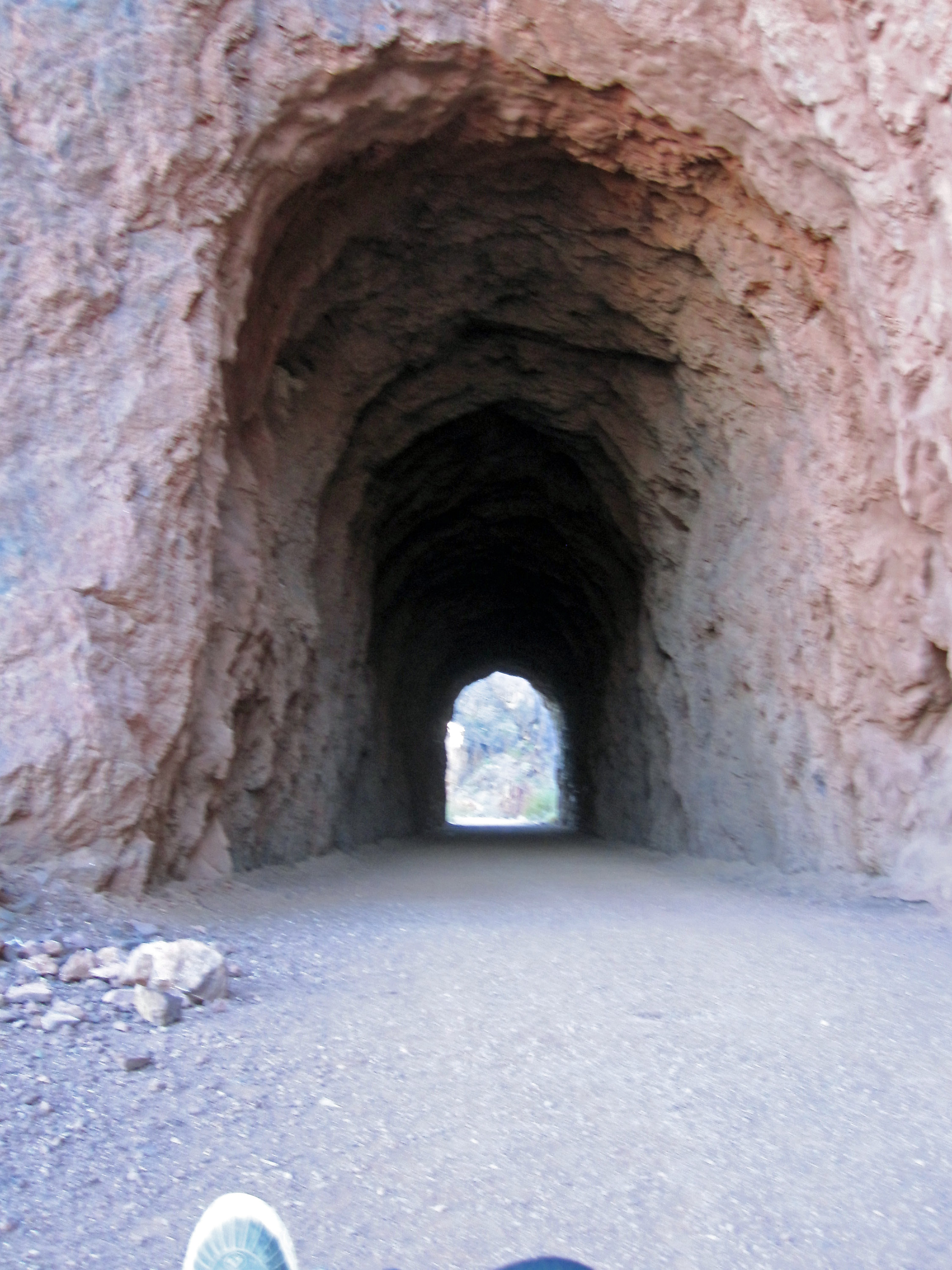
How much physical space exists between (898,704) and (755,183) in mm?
3445

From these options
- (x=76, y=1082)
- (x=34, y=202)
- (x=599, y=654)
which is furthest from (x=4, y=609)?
(x=599, y=654)

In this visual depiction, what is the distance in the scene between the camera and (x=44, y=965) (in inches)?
132

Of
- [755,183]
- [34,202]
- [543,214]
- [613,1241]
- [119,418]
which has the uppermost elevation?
[543,214]

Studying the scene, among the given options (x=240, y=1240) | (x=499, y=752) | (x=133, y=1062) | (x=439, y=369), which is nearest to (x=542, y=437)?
(x=439, y=369)

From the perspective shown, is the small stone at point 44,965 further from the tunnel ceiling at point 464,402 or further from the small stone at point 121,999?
the tunnel ceiling at point 464,402

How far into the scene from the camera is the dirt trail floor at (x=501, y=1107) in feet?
6.66

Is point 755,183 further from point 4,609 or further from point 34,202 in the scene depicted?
point 4,609

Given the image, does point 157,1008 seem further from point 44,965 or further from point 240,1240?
point 240,1240

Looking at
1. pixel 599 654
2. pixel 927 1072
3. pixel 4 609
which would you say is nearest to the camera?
pixel 927 1072

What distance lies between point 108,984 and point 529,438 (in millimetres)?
8895

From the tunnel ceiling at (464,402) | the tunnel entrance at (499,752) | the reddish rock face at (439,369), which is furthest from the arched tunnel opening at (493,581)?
the tunnel entrance at (499,752)

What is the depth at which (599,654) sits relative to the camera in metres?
Result: 15.4

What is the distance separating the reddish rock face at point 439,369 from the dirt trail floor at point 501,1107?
1626 millimetres

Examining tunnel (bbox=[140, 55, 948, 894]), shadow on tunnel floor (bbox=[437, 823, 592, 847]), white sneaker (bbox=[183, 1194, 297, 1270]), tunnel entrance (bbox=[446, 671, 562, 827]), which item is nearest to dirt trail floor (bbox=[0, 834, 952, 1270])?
white sneaker (bbox=[183, 1194, 297, 1270])
